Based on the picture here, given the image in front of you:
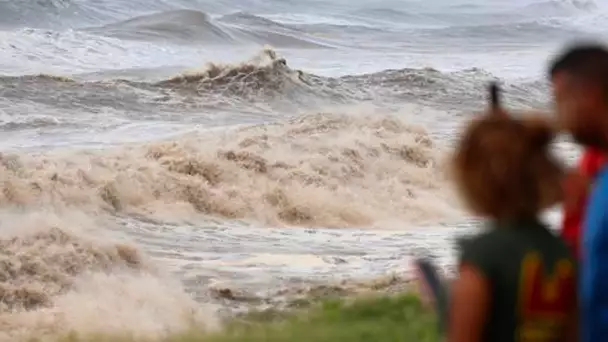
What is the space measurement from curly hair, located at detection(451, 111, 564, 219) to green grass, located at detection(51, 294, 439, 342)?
2.88 m

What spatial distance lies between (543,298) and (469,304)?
0.65 ft

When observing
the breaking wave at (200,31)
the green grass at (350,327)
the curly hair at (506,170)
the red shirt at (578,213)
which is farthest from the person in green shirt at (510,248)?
the breaking wave at (200,31)

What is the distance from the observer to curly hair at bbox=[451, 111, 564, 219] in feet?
9.39

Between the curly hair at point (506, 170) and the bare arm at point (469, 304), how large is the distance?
0.55 feet

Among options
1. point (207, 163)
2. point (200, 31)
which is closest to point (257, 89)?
point (207, 163)

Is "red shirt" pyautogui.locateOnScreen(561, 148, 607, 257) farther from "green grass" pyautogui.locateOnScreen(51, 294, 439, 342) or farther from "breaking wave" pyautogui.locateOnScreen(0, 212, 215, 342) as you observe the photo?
"breaking wave" pyautogui.locateOnScreen(0, 212, 215, 342)

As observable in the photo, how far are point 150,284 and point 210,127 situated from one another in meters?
12.3

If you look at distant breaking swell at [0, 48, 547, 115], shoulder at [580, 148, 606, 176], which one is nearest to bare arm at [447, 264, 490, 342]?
shoulder at [580, 148, 606, 176]

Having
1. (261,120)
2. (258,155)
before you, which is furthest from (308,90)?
(258,155)

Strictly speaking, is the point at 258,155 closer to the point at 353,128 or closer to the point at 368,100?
the point at 353,128

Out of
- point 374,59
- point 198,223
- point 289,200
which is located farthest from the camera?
point 374,59

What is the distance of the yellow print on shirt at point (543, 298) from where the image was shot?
112 inches

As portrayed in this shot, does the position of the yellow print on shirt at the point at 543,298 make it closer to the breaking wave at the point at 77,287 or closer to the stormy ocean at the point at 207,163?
the breaking wave at the point at 77,287

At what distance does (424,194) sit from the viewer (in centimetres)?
1628
